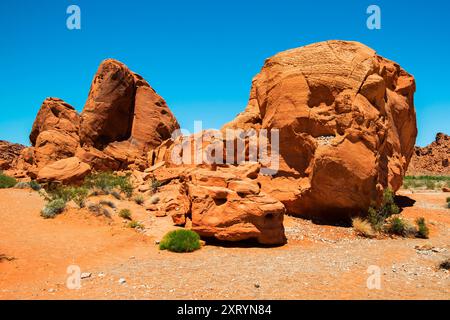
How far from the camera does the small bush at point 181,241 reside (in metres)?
10.3

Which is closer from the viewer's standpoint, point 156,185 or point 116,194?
point 116,194

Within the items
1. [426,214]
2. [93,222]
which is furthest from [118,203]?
[426,214]

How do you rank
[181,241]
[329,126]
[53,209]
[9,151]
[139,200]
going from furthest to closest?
[9,151] < [139,200] < [329,126] < [53,209] < [181,241]

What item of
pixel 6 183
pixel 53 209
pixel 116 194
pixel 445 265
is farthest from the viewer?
pixel 6 183

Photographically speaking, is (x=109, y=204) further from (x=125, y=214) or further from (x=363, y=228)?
(x=363, y=228)

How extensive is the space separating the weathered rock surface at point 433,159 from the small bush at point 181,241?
56.9m

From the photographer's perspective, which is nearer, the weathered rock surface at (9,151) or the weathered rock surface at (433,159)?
the weathered rock surface at (9,151)

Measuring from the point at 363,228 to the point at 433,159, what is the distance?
5828cm

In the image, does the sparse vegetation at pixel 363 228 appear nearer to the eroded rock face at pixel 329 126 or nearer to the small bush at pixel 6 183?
the eroded rock face at pixel 329 126

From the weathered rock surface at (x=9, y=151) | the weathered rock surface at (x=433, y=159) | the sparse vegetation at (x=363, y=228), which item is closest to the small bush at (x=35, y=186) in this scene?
the sparse vegetation at (x=363, y=228)

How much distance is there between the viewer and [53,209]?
13625 mm

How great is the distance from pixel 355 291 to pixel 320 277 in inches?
39.0

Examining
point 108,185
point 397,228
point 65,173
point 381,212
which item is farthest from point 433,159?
point 65,173

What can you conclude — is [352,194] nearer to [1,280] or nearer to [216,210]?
[216,210]
